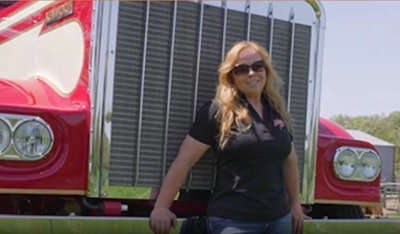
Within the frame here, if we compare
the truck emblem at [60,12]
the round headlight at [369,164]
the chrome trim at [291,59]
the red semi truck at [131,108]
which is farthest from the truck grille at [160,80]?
the round headlight at [369,164]

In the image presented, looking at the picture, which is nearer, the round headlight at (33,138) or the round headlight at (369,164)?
the round headlight at (33,138)

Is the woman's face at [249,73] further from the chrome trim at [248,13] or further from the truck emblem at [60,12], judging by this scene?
the truck emblem at [60,12]

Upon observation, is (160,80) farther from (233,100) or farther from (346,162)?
(346,162)

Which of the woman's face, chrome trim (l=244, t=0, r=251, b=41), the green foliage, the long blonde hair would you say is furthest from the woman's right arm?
the green foliage

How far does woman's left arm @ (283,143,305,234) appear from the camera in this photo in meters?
3.60

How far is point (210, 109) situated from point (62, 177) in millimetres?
720

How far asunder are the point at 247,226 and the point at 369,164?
1.34m

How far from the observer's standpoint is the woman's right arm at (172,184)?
3.30 metres

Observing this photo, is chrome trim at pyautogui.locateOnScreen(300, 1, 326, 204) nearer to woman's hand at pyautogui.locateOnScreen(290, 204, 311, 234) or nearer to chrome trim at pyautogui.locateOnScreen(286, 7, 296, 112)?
chrome trim at pyautogui.locateOnScreen(286, 7, 296, 112)

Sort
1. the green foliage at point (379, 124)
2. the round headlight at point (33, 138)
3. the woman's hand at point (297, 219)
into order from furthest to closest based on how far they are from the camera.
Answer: the green foliage at point (379, 124) → the woman's hand at point (297, 219) → the round headlight at point (33, 138)

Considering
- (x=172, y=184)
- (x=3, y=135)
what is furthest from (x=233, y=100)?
(x=3, y=135)

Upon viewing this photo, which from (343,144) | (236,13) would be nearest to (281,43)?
(236,13)

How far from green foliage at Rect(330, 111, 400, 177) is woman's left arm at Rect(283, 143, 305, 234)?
4350cm

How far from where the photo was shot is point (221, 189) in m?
3.33
